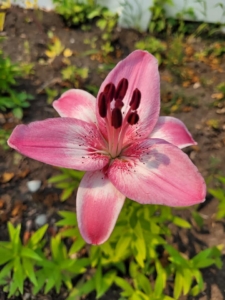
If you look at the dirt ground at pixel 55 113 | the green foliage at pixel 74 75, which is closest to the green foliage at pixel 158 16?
the dirt ground at pixel 55 113

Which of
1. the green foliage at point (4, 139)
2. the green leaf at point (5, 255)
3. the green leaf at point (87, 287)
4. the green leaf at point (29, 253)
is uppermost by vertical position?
the green leaf at point (29, 253)

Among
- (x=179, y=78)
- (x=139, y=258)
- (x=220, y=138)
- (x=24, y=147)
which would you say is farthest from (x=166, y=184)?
(x=179, y=78)

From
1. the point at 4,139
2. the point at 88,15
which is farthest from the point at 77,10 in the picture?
the point at 4,139

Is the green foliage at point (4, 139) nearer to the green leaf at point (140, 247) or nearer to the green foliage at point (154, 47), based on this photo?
the green leaf at point (140, 247)

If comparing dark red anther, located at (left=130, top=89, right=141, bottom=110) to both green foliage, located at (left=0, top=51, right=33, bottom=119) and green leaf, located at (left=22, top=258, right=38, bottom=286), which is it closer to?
green leaf, located at (left=22, top=258, right=38, bottom=286)

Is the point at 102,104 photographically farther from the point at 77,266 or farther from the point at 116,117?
the point at 77,266

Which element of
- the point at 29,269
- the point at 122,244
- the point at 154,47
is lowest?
the point at 29,269

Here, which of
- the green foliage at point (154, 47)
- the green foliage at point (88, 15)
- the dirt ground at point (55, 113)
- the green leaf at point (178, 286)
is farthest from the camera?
the green foliage at point (88, 15)
